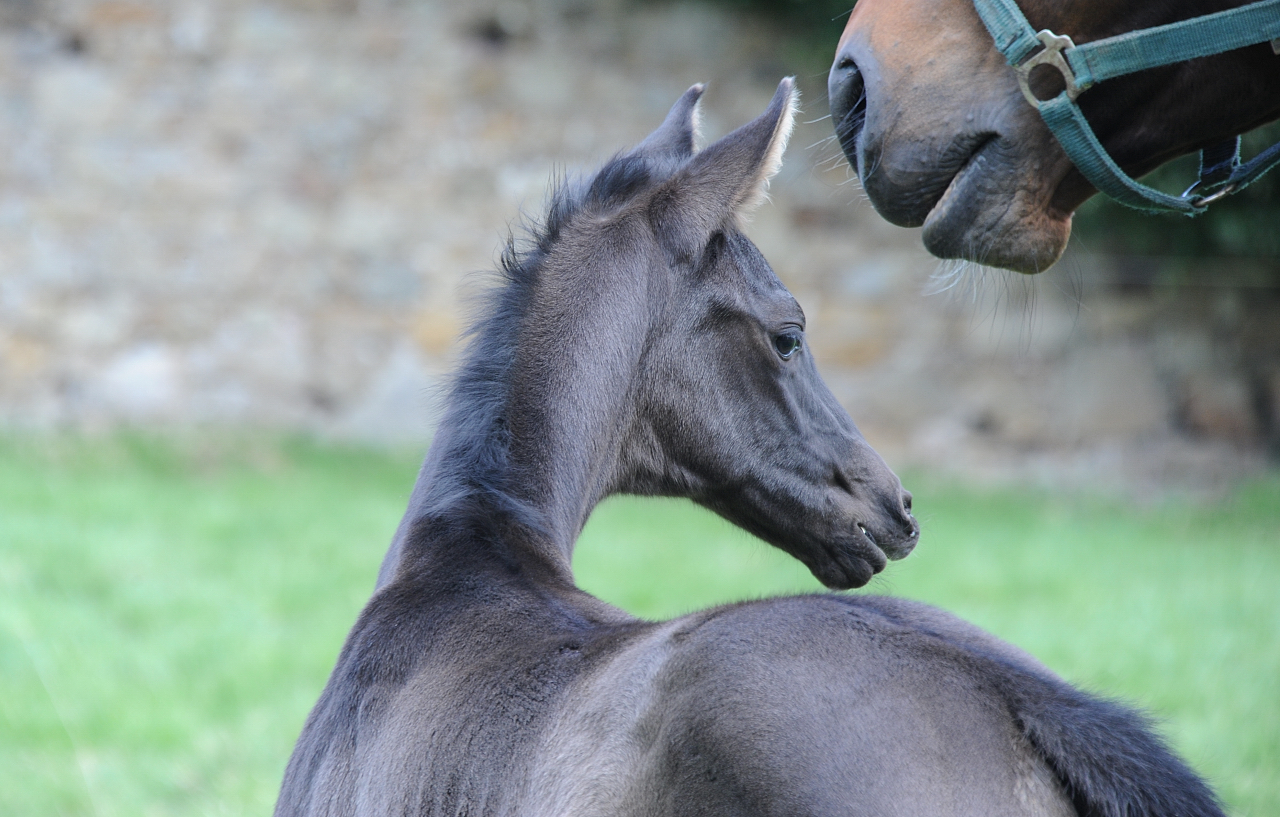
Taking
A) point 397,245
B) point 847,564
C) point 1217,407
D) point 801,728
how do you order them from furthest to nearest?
point 1217,407 < point 397,245 < point 847,564 < point 801,728

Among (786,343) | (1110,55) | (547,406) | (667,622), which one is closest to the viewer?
(667,622)

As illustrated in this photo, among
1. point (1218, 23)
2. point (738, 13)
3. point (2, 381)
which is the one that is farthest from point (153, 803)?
point (738, 13)

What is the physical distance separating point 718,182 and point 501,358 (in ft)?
1.94

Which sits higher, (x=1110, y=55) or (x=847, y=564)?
(x=1110, y=55)

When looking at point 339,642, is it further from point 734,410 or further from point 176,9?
point 176,9

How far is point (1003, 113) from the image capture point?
1.99m

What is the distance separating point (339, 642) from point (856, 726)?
3572mm

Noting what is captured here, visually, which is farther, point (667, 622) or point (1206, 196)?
point (1206, 196)

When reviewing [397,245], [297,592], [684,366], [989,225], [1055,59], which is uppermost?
[397,245]

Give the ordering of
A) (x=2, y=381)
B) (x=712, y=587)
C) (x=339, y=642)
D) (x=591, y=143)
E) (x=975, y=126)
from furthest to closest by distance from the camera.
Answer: (x=591, y=143), (x=2, y=381), (x=712, y=587), (x=339, y=642), (x=975, y=126)

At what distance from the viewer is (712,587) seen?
18.4 feet

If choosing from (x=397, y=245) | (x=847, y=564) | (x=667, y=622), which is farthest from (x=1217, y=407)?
(x=667, y=622)

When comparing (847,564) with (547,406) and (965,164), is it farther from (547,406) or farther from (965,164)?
(965,164)

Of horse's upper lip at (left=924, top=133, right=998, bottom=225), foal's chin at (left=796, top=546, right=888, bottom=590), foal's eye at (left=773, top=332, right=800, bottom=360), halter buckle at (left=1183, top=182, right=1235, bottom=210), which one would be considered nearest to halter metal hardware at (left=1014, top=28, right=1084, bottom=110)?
horse's upper lip at (left=924, top=133, right=998, bottom=225)
